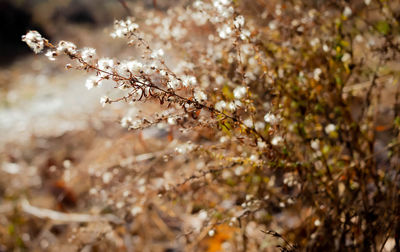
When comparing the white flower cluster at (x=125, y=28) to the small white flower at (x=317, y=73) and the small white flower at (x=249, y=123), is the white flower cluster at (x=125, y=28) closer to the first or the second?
the small white flower at (x=249, y=123)

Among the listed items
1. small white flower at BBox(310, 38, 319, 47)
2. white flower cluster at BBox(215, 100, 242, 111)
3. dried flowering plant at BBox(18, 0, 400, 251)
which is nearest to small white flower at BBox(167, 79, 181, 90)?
dried flowering plant at BBox(18, 0, 400, 251)

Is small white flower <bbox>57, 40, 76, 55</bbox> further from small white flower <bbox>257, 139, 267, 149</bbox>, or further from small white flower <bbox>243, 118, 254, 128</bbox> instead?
small white flower <bbox>257, 139, 267, 149</bbox>

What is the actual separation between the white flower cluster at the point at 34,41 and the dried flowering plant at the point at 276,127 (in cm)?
19

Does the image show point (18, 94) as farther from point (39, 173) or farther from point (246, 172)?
point (246, 172)

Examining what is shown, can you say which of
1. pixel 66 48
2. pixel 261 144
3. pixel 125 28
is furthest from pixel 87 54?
pixel 261 144

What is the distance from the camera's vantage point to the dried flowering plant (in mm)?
1337

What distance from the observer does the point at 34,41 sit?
0.97m

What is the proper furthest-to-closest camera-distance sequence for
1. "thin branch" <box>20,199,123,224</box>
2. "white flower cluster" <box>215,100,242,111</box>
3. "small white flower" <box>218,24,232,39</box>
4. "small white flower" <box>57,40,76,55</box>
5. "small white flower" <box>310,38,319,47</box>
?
"thin branch" <box>20,199,123,224</box>
"small white flower" <box>310,38,319,47</box>
"small white flower" <box>218,24,232,39</box>
"white flower cluster" <box>215,100,242,111</box>
"small white flower" <box>57,40,76,55</box>

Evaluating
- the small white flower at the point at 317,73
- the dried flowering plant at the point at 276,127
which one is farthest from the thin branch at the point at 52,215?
the small white flower at the point at 317,73

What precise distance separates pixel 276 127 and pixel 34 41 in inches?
40.3

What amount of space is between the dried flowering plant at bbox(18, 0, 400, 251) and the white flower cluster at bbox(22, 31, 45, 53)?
7.6 inches

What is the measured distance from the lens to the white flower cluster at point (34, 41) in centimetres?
96

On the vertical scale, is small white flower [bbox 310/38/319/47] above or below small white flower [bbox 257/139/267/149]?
above

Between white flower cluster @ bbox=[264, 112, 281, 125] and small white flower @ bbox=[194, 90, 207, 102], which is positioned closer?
small white flower @ bbox=[194, 90, 207, 102]
